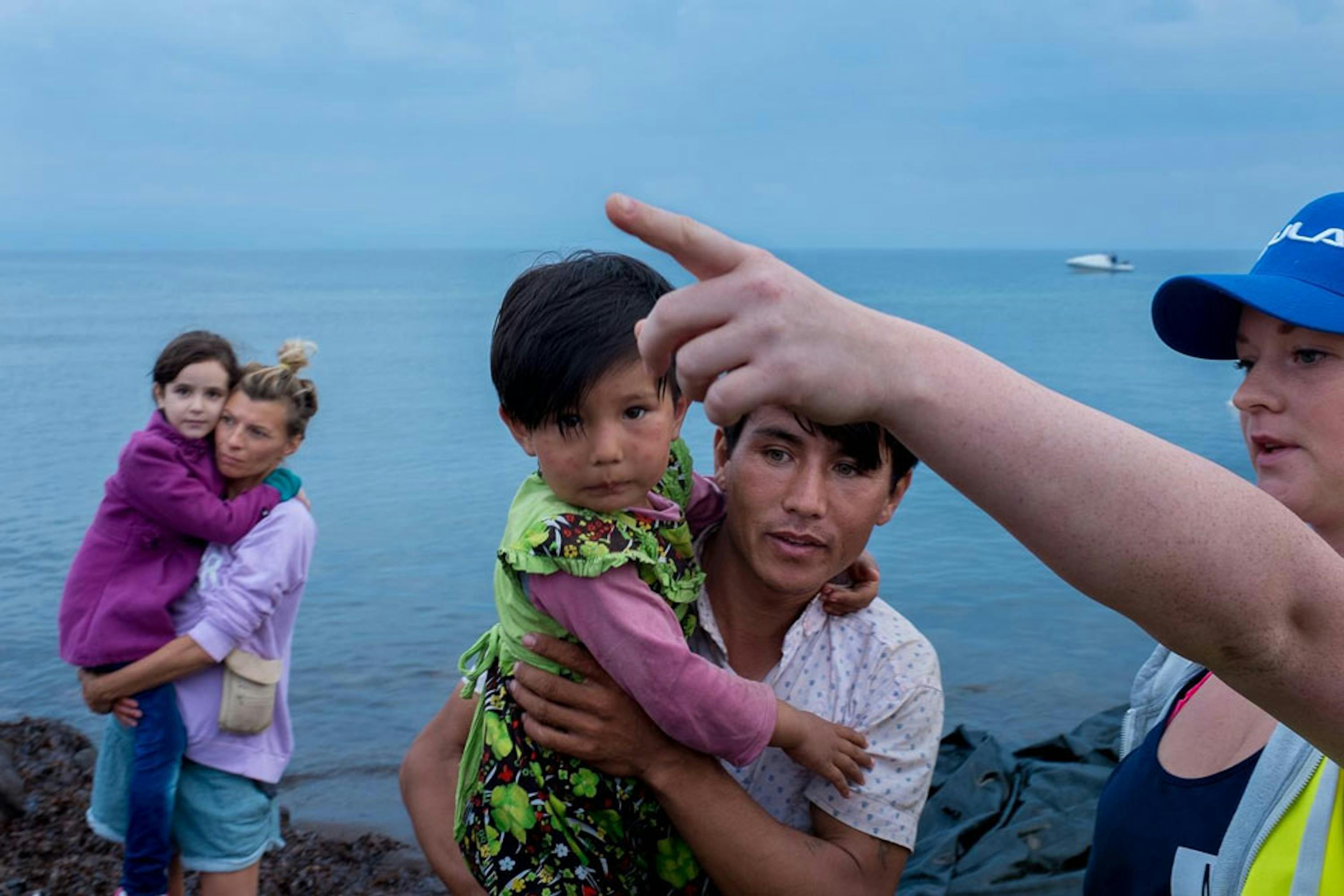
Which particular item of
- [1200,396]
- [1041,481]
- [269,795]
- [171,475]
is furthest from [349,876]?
[1200,396]

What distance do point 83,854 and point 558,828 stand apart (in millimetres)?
4565

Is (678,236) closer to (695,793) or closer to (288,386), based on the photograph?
(695,793)

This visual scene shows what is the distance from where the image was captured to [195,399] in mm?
4570

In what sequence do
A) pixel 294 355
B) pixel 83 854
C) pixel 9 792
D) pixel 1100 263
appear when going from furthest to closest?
1. pixel 1100 263
2. pixel 9 792
3. pixel 83 854
4. pixel 294 355

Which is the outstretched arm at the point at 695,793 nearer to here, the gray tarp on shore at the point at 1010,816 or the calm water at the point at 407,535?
the calm water at the point at 407,535

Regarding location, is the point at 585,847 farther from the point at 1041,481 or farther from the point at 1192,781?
the point at 1041,481

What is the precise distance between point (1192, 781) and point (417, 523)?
11813mm

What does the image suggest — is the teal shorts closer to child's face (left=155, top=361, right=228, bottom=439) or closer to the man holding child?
child's face (left=155, top=361, right=228, bottom=439)

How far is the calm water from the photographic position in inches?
337

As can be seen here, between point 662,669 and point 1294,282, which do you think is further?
point 662,669

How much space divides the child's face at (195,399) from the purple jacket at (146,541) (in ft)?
0.15

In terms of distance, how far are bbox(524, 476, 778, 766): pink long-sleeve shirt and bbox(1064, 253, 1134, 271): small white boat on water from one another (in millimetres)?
108437

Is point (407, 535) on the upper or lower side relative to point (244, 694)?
lower

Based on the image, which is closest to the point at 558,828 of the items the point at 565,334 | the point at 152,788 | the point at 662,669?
the point at 662,669
